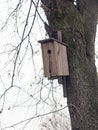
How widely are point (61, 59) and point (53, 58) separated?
8cm

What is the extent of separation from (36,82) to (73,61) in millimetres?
651

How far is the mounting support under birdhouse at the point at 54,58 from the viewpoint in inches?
119

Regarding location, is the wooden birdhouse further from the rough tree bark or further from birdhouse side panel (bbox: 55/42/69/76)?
the rough tree bark

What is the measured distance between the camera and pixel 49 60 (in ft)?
10.1

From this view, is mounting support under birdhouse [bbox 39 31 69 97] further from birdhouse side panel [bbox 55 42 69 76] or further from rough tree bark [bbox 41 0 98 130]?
rough tree bark [bbox 41 0 98 130]

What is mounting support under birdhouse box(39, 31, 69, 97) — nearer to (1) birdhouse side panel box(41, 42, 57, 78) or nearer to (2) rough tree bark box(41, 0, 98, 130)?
(1) birdhouse side panel box(41, 42, 57, 78)

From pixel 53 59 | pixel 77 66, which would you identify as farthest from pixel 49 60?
pixel 77 66

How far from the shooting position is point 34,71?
370cm

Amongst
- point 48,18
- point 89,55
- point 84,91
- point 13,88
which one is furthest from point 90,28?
point 13,88

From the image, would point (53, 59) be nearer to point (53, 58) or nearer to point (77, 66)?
point (53, 58)

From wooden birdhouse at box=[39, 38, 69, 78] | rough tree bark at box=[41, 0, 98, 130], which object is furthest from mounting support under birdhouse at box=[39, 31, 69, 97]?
rough tree bark at box=[41, 0, 98, 130]

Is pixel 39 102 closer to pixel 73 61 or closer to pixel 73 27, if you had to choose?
pixel 73 61

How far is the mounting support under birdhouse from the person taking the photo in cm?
304

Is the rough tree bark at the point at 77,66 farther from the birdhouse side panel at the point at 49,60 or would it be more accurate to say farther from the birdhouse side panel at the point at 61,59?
the birdhouse side panel at the point at 49,60
